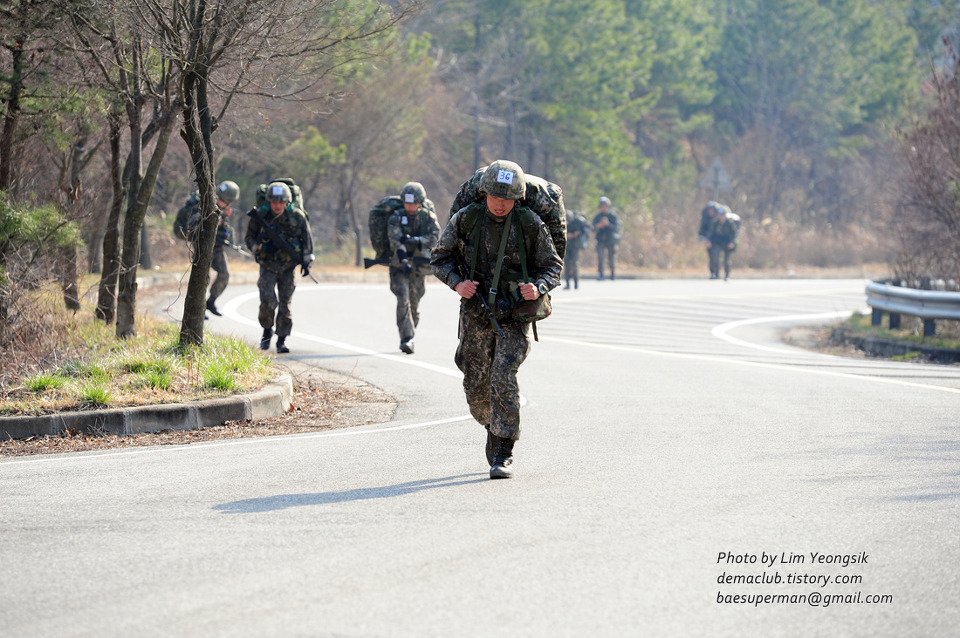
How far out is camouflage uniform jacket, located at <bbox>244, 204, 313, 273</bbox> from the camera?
1386 cm

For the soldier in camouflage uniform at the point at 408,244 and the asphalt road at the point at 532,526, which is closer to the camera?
the asphalt road at the point at 532,526

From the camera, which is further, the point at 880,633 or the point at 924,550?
the point at 924,550

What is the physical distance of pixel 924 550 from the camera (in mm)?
5543

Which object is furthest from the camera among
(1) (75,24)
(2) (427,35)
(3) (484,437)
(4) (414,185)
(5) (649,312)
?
(2) (427,35)

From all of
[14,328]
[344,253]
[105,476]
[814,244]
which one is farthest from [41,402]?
[814,244]

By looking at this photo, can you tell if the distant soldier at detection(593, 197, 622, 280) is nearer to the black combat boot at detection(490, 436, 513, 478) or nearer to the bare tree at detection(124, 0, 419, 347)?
the bare tree at detection(124, 0, 419, 347)

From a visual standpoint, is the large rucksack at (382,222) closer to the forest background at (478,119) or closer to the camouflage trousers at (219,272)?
the forest background at (478,119)

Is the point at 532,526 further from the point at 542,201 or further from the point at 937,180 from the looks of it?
the point at 937,180

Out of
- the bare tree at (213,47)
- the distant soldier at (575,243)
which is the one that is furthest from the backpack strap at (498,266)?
the distant soldier at (575,243)

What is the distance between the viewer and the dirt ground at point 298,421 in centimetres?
870

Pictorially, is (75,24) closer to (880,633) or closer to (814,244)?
Answer: (880,633)

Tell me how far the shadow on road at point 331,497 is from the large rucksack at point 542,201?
1483 millimetres

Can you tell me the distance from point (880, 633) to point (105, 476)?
456 cm

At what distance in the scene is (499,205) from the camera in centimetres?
713
